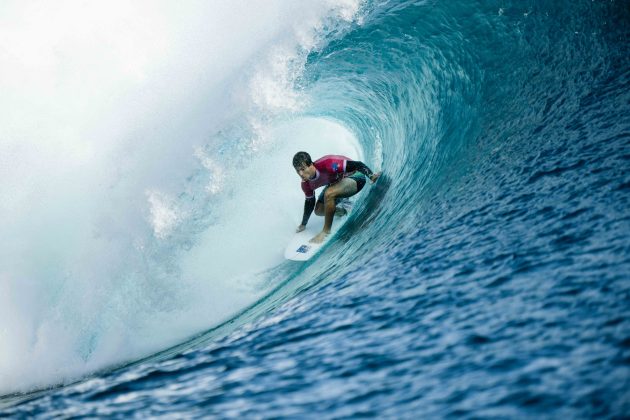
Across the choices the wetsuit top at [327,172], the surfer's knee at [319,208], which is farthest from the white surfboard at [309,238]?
the wetsuit top at [327,172]

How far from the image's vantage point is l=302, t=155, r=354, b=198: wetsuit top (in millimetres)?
6112

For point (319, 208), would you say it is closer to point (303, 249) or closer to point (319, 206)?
point (319, 206)

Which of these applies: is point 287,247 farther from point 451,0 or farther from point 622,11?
point 622,11

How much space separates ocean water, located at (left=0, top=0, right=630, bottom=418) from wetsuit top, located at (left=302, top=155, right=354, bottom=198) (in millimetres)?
A: 659

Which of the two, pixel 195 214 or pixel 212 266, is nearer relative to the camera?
pixel 212 266

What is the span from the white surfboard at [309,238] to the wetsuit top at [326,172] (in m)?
0.52

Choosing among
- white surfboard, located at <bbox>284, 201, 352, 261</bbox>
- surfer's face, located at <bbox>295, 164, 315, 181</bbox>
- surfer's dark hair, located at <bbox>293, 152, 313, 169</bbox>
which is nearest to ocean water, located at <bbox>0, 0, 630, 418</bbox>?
white surfboard, located at <bbox>284, 201, 352, 261</bbox>

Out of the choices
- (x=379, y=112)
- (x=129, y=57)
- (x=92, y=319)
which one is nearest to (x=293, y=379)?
(x=92, y=319)

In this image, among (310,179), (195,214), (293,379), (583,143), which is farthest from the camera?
(195,214)

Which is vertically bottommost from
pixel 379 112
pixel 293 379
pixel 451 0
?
pixel 293 379

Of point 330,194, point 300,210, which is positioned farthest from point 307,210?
point 300,210

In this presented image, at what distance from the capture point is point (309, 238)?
247 inches

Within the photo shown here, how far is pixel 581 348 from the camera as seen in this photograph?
2.31m

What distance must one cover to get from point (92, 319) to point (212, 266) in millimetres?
1534
